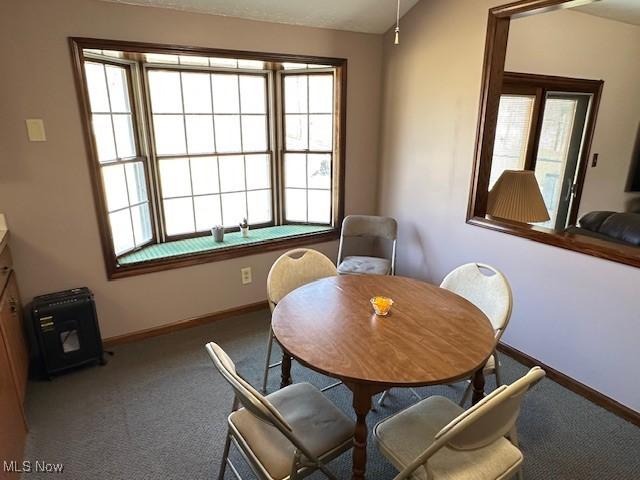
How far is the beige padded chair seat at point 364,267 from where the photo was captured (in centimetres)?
296

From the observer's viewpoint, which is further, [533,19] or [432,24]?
[533,19]

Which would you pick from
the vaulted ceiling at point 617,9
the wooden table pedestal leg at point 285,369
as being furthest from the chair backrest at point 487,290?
the vaulted ceiling at point 617,9

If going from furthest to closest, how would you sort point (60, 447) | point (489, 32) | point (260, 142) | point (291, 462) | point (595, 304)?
point (260, 142), point (489, 32), point (595, 304), point (60, 447), point (291, 462)

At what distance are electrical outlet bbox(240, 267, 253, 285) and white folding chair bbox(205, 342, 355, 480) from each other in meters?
1.60

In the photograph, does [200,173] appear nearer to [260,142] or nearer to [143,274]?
[260,142]

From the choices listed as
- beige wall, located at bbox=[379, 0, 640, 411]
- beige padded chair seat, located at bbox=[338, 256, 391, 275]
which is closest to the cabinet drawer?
beige padded chair seat, located at bbox=[338, 256, 391, 275]

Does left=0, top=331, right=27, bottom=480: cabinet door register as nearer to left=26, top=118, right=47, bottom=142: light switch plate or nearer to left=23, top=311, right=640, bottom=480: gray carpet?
left=23, top=311, right=640, bottom=480: gray carpet

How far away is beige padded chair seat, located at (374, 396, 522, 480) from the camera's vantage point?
1.24 metres

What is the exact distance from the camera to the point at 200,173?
3230mm

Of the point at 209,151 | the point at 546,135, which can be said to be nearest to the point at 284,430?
the point at 209,151

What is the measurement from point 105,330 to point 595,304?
3.02 m

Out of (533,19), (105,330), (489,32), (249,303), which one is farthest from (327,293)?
(533,19)

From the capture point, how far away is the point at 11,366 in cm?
181
